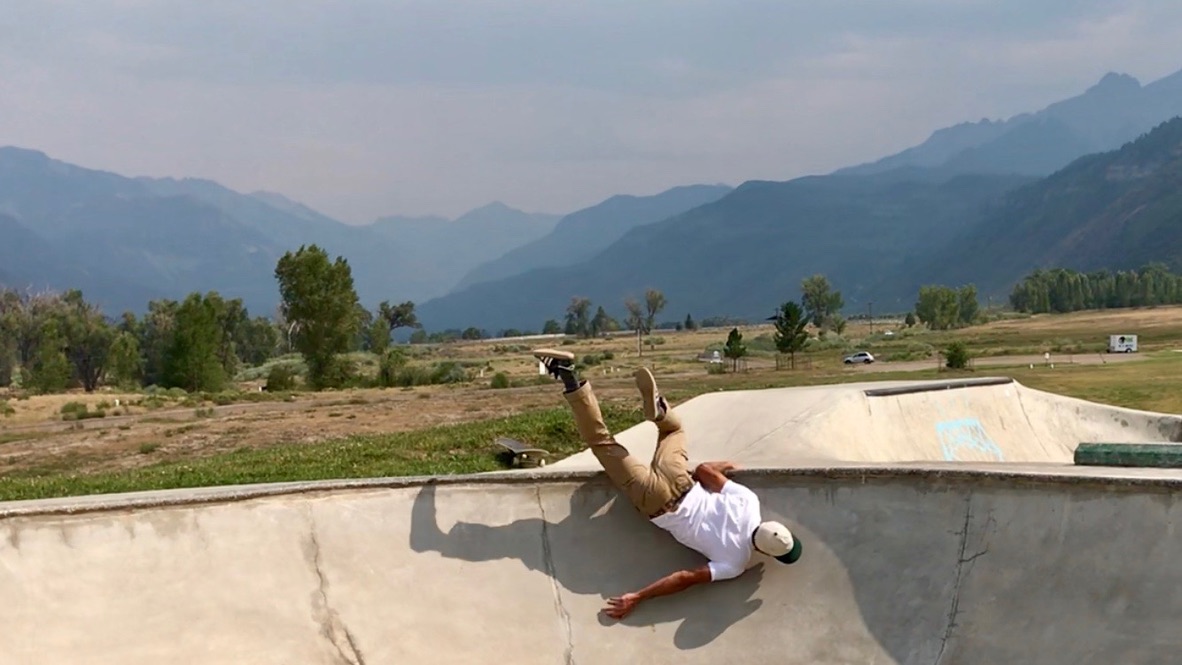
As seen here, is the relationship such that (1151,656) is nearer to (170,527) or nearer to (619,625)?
(619,625)

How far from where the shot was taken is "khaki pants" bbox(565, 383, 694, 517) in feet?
27.3

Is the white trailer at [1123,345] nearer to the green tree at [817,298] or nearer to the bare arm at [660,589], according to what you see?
the bare arm at [660,589]

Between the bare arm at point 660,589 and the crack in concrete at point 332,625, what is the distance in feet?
6.78

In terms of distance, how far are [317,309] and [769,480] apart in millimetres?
55398

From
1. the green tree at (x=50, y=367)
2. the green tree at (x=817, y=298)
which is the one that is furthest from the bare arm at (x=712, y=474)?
the green tree at (x=817, y=298)

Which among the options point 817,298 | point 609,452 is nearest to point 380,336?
point 817,298

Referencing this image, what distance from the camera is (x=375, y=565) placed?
830 cm

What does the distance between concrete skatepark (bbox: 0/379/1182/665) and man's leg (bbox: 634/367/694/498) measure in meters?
0.57

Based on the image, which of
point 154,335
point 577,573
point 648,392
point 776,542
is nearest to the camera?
point 776,542

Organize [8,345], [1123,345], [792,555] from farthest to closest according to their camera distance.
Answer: [8,345], [1123,345], [792,555]

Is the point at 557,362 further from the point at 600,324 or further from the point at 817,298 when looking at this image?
the point at 600,324

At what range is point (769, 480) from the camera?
346 inches

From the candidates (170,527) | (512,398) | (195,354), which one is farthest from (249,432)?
(195,354)

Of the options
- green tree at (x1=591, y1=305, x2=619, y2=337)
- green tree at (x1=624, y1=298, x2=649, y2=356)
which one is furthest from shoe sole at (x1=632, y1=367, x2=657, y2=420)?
green tree at (x1=591, y1=305, x2=619, y2=337)
